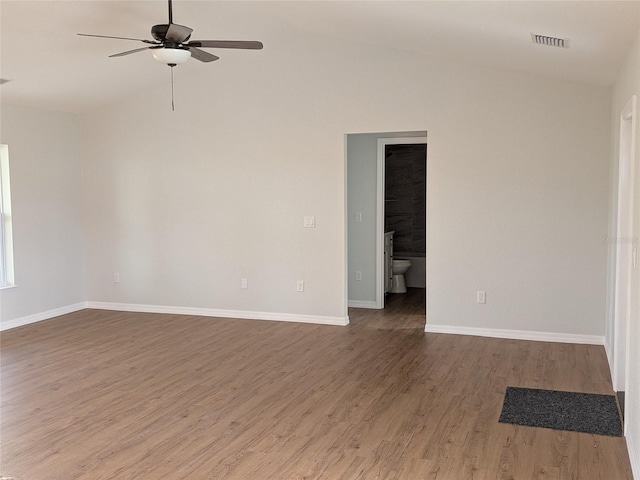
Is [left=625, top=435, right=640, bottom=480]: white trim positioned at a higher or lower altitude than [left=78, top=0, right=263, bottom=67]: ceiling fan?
lower

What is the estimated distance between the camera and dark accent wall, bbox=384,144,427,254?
9359 millimetres

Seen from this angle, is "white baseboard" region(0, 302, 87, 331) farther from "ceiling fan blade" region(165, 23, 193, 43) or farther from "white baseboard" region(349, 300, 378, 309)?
"ceiling fan blade" region(165, 23, 193, 43)

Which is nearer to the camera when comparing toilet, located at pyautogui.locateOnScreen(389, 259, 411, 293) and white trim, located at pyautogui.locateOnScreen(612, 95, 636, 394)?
white trim, located at pyautogui.locateOnScreen(612, 95, 636, 394)

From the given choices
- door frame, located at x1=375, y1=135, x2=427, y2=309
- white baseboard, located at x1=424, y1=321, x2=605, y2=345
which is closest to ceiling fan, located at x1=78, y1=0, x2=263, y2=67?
door frame, located at x1=375, y1=135, x2=427, y2=309

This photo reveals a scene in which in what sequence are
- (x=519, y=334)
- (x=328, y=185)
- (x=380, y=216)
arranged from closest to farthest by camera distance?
(x=519, y=334), (x=328, y=185), (x=380, y=216)

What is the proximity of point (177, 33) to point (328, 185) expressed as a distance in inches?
111

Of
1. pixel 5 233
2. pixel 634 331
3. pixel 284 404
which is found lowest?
pixel 284 404

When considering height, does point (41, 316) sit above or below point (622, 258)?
below

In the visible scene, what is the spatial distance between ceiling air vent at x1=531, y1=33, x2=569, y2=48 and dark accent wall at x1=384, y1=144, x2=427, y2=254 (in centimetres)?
508

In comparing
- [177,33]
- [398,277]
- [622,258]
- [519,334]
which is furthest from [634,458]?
[398,277]

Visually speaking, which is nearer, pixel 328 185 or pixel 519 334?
pixel 519 334

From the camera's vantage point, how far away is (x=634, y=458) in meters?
3.15

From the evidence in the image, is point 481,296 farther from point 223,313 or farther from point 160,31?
point 160,31

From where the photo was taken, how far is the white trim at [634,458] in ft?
9.89
